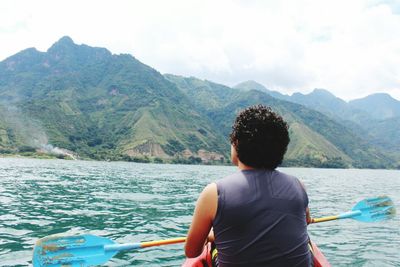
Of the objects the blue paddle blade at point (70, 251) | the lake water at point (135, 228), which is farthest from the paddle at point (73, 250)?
the lake water at point (135, 228)

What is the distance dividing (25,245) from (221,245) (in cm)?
1073

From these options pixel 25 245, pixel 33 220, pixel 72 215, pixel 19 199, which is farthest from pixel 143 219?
pixel 19 199

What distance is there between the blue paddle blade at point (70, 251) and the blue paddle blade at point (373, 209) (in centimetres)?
Result: 675

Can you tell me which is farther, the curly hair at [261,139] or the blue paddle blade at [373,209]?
the blue paddle blade at [373,209]

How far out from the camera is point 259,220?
3.56 meters

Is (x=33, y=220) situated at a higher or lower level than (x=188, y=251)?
lower

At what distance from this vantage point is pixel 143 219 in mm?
18453

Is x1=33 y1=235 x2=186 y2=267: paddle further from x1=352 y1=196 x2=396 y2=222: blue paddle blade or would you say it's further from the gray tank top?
x1=352 y1=196 x2=396 y2=222: blue paddle blade

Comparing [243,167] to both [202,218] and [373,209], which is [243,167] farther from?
[373,209]

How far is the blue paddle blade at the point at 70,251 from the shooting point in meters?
5.92

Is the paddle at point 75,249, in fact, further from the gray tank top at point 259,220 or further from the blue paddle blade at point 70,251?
the gray tank top at point 259,220

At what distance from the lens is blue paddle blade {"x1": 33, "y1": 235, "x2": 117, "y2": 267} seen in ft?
19.4

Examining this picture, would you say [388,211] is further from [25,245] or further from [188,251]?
[25,245]

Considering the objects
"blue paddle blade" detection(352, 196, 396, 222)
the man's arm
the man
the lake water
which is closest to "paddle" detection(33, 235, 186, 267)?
the man's arm
